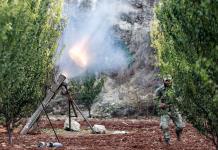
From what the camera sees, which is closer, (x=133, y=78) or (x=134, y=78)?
(x=134, y=78)

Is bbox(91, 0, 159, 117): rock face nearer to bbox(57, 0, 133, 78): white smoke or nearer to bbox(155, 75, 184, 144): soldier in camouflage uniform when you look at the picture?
bbox(57, 0, 133, 78): white smoke

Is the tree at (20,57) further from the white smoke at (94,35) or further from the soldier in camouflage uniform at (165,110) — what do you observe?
the white smoke at (94,35)

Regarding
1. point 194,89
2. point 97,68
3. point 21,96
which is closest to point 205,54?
point 194,89

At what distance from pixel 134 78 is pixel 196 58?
43844mm

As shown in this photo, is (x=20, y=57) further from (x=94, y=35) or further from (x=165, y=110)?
(x=94, y=35)

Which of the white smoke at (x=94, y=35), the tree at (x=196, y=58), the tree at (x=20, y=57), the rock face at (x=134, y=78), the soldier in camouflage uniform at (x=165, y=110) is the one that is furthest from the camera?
the white smoke at (x=94, y=35)

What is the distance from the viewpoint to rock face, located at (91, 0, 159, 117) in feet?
165

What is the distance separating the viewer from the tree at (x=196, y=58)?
981 cm

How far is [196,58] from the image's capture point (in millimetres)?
11078

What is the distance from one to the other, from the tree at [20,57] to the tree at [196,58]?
3.97 metres

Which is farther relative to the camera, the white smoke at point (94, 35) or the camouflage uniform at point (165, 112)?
the white smoke at point (94, 35)

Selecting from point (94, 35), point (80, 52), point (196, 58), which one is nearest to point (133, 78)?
point (94, 35)

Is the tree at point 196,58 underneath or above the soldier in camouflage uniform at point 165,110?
above

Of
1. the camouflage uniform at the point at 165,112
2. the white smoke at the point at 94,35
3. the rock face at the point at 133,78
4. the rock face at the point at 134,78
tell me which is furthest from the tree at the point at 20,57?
the white smoke at the point at 94,35
